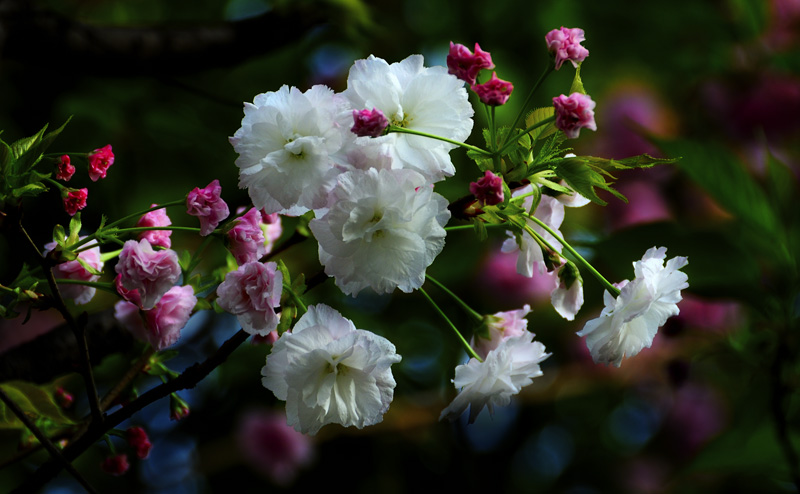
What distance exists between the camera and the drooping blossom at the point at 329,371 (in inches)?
18.2

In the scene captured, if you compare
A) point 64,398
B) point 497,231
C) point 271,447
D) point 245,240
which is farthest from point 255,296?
point 271,447

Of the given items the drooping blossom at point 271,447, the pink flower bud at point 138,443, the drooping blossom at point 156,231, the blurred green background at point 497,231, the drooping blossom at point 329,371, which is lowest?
the drooping blossom at point 271,447

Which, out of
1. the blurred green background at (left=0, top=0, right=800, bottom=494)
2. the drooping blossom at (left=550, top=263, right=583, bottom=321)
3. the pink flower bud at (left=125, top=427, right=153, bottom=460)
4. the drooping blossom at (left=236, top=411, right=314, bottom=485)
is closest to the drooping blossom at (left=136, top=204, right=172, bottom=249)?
the pink flower bud at (left=125, top=427, right=153, bottom=460)

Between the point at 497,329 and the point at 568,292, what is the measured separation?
0.19ft

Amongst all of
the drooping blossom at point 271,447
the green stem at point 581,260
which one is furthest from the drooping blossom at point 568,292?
the drooping blossom at point 271,447

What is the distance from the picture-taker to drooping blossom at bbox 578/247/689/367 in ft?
1.59

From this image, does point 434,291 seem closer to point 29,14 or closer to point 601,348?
point 29,14

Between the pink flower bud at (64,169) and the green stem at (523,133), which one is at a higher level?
the green stem at (523,133)

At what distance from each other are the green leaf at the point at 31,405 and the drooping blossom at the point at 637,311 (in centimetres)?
38

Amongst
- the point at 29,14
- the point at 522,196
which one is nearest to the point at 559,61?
the point at 522,196

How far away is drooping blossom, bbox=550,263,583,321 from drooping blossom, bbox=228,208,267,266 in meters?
0.19

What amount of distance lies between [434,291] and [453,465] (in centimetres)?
42

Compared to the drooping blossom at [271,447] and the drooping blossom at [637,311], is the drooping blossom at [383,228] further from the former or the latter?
the drooping blossom at [271,447]

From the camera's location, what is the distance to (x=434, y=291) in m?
1.48
